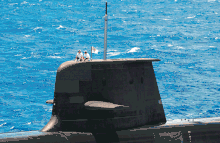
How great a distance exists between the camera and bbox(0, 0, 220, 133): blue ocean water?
39.1 metres

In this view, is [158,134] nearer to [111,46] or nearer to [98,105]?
[98,105]

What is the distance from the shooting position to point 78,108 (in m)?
16.2

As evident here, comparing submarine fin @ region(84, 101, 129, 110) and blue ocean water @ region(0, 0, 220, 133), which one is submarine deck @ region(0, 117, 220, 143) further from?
blue ocean water @ region(0, 0, 220, 133)

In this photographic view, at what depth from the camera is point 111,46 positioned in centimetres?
5909

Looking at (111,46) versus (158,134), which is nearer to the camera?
(158,134)

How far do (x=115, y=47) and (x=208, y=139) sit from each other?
41.0 m

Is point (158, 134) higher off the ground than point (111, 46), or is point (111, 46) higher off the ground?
point (111, 46)

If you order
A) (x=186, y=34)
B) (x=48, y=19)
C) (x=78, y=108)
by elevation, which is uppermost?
(x=48, y=19)

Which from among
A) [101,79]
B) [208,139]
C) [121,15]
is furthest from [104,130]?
[121,15]

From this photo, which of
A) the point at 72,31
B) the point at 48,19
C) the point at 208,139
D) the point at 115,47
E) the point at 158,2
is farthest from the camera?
the point at 158,2

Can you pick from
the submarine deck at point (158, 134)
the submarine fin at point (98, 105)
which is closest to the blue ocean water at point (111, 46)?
the submarine deck at point (158, 134)

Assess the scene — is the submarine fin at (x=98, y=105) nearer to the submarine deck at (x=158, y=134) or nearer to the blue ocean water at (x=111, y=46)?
the submarine deck at (x=158, y=134)

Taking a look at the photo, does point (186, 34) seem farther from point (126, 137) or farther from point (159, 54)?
point (126, 137)

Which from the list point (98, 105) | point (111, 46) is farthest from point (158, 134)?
point (111, 46)
